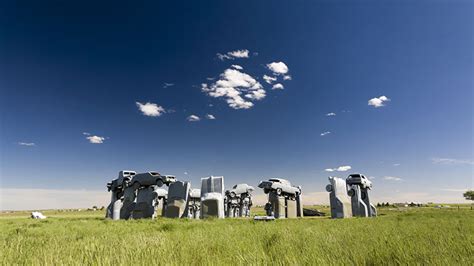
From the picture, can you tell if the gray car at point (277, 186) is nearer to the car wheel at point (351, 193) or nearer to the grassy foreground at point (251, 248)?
→ the car wheel at point (351, 193)

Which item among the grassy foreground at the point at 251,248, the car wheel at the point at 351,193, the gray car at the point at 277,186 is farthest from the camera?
the gray car at the point at 277,186

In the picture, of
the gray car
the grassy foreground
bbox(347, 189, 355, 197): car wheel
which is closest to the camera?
the grassy foreground

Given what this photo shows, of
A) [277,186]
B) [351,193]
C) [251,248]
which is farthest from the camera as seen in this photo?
[277,186]

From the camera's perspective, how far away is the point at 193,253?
A: 3307 mm

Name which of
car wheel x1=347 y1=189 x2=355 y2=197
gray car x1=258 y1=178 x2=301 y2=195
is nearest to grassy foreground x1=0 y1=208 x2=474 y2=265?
car wheel x1=347 y1=189 x2=355 y2=197

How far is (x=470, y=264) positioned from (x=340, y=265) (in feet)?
3.79

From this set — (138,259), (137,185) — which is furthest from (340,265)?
(137,185)

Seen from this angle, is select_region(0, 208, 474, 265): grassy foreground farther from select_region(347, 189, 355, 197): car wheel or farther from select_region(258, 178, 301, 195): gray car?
select_region(258, 178, 301, 195): gray car

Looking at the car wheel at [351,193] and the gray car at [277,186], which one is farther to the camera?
the gray car at [277,186]

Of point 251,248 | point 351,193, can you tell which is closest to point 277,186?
point 351,193

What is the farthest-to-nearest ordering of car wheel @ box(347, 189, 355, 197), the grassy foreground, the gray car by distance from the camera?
the gray car
car wheel @ box(347, 189, 355, 197)
the grassy foreground

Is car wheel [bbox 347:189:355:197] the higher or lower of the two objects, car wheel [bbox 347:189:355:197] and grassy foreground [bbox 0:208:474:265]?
the lower

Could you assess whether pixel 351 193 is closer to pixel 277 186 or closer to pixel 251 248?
pixel 277 186

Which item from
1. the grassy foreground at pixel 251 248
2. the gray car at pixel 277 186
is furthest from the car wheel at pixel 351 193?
the grassy foreground at pixel 251 248
